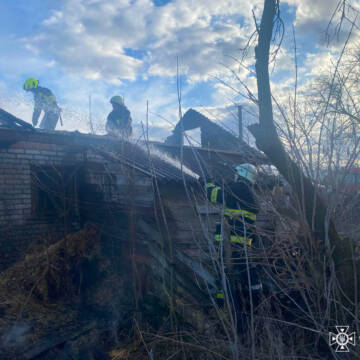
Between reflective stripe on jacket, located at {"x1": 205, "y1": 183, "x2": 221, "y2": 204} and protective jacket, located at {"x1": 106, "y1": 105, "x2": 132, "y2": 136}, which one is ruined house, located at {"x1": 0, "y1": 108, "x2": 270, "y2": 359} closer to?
reflective stripe on jacket, located at {"x1": 205, "y1": 183, "x2": 221, "y2": 204}

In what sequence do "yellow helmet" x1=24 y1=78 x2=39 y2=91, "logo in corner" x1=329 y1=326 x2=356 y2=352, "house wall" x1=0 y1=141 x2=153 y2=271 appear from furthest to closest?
1. "yellow helmet" x1=24 y1=78 x2=39 y2=91
2. "house wall" x1=0 y1=141 x2=153 y2=271
3. "logo in corner" x1=329 y1=326 x2=356 y2=352

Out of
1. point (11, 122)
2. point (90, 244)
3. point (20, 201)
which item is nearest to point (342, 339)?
point (90, 244)

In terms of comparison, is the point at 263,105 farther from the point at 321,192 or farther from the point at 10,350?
the point at 10,350

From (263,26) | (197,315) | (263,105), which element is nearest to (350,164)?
(263,105)

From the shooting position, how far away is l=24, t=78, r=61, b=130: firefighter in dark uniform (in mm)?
7707

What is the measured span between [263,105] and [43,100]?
6801mm

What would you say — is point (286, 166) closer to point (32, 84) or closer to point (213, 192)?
point (213, 192)

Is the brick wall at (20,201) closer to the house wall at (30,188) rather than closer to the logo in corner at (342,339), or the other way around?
the house wall at (30,188)

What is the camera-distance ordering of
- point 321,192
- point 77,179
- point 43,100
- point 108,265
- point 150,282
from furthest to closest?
point 43,100 < point 77,179 < point 108,265 < point 150,282 < point 321,192

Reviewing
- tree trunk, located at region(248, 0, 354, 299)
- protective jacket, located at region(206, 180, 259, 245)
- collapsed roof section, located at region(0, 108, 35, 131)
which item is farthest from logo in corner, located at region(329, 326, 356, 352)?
collapsed roof section, located at region(0, 108, 35, 131)

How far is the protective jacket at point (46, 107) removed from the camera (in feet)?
25.4

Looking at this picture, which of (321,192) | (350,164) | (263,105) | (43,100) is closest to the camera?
(350,164)

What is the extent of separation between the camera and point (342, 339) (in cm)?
204

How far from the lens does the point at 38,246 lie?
5.66 meters
